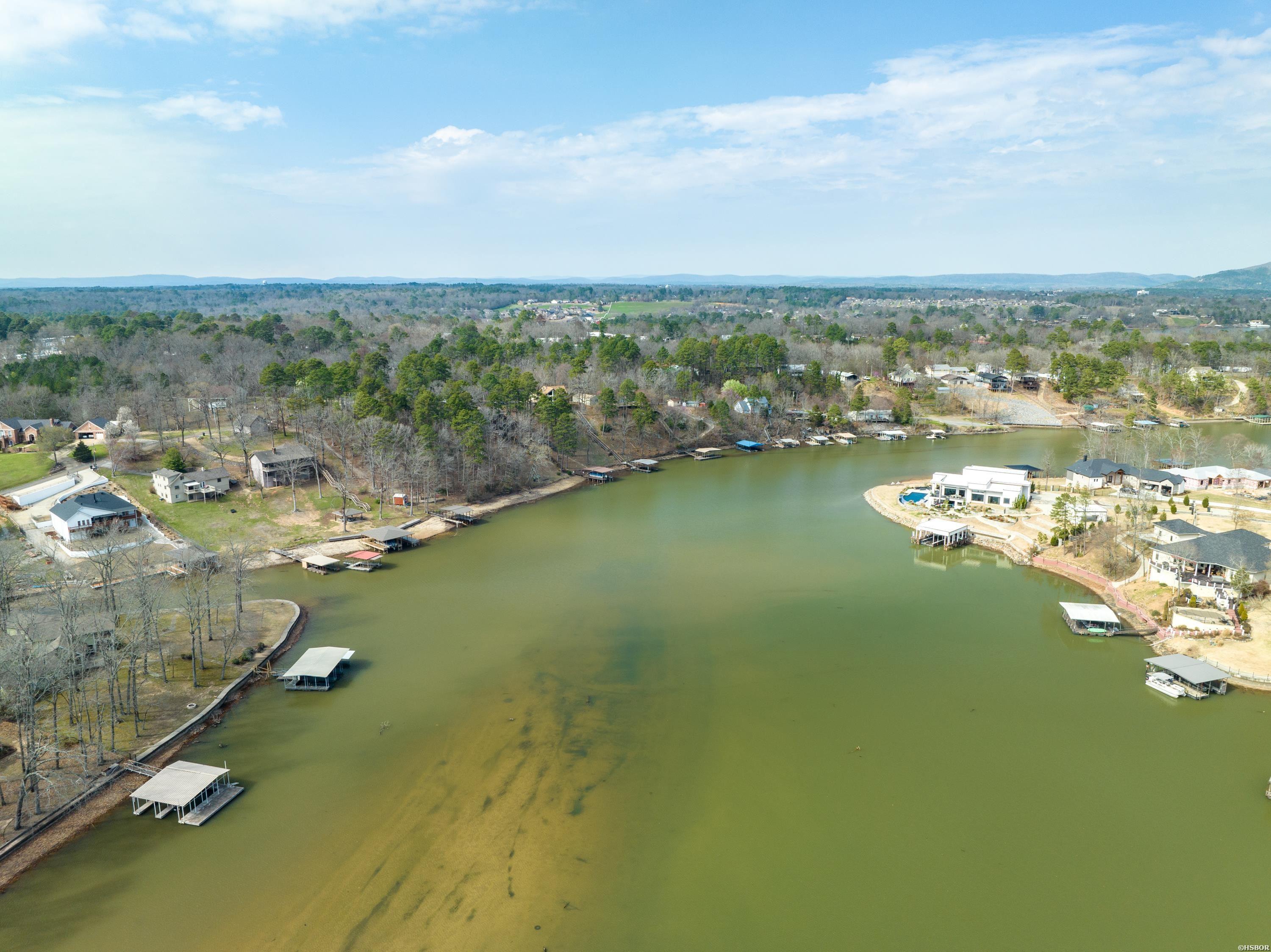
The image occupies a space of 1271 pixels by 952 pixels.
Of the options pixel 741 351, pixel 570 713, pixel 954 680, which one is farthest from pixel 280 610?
pixel 741 351

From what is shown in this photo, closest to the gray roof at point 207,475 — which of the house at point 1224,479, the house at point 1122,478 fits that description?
the house at point 1122,478

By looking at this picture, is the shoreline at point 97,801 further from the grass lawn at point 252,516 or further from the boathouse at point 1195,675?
the boathouse at point 1195,675

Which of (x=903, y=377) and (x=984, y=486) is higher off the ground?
(x=903, y=377)

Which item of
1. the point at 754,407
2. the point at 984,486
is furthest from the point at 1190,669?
the point at 754,407

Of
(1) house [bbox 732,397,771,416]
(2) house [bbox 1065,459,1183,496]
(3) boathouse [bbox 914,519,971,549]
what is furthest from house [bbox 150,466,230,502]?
(2) house [bbox 1065,459,1183,496]

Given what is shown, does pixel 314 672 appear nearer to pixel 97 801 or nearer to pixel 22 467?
pixel 97 801
